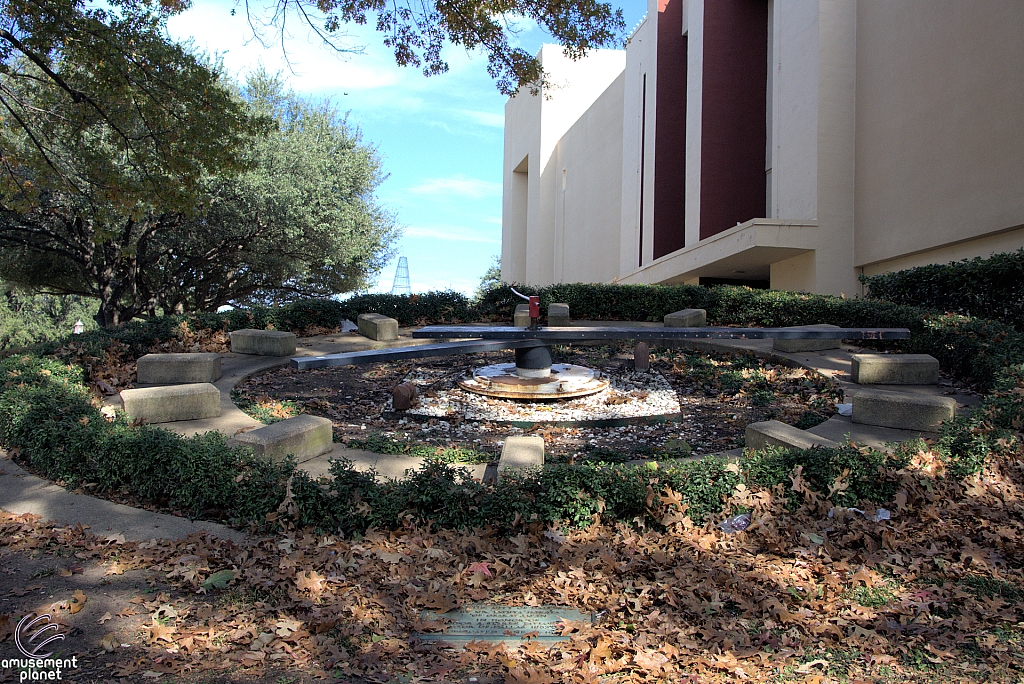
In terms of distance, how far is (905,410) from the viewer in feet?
20.2

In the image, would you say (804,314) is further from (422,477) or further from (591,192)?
(591,192)

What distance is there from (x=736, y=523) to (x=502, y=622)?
1.91 meters

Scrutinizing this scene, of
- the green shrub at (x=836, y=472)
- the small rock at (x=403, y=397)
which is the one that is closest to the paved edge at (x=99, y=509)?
the green shrub at (x=836, y=472)

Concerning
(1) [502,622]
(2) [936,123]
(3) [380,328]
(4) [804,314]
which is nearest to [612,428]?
(1) [502,622]

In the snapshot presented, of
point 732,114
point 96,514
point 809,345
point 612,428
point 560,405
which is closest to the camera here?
point 96,514

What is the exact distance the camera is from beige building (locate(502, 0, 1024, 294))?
1160 centimetres

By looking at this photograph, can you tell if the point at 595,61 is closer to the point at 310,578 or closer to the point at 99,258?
the point at 99,258

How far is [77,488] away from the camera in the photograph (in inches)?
198

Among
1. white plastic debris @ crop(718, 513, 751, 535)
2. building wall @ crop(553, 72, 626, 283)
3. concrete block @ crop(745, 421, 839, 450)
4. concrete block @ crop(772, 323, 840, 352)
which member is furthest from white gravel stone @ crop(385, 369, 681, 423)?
building wall @ crop(553, 72, 626, 283)

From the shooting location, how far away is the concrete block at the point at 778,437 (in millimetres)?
5297

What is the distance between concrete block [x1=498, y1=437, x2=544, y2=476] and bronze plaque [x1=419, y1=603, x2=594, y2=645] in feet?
4.60

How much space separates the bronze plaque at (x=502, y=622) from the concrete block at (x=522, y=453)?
1402mm

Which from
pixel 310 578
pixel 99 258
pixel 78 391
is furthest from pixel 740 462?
pixel 99 258

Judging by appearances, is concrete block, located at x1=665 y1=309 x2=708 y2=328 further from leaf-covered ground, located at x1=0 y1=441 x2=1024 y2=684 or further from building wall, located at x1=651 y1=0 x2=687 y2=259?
building wall, located at x1=651 y1=0 x2=687 y2=259
